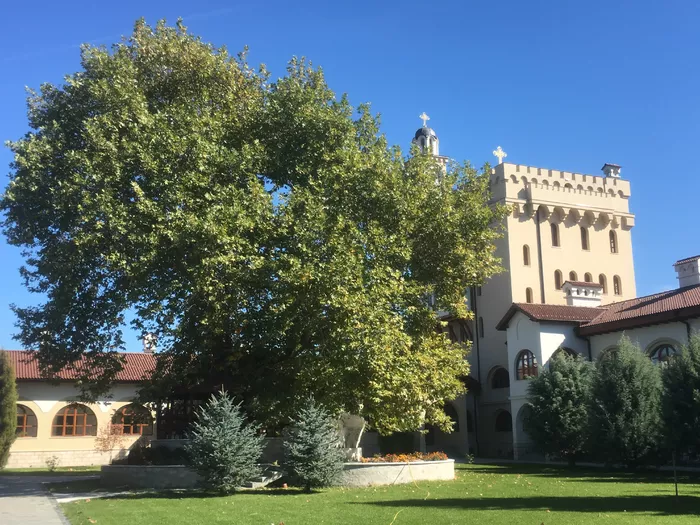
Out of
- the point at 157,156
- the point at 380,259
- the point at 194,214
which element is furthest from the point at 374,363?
the point at 157,156

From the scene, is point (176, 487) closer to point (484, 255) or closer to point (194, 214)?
point (194, 214)

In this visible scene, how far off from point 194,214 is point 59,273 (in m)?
5.33

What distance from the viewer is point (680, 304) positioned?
95.8 ft

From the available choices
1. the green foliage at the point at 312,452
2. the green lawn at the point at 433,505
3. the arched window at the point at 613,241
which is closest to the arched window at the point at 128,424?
the green foliage at the point at 312,452

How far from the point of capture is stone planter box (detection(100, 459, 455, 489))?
67.5 feet

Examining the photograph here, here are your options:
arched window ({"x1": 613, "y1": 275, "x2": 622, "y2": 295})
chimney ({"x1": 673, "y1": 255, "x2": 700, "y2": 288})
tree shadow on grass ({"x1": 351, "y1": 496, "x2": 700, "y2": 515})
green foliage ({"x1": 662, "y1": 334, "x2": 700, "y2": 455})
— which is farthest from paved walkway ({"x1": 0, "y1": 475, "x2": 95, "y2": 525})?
arched window ({"x1": 613, "y1": 275, "x2": 622, "y2": 295})

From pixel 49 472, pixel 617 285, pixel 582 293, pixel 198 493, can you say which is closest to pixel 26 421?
pixel 49 472

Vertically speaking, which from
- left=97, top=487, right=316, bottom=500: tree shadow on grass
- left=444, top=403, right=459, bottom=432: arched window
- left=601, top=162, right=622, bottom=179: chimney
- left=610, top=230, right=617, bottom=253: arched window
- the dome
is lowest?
left=97, top=487, right=316, bottom=500: tree shadow on grass

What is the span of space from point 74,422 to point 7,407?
4.91 meters

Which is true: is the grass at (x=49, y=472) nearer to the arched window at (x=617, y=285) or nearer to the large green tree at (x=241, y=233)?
the large green tree at (x=241, y=233)

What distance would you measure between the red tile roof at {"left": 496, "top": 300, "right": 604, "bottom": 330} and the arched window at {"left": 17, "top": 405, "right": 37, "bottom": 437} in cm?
2756

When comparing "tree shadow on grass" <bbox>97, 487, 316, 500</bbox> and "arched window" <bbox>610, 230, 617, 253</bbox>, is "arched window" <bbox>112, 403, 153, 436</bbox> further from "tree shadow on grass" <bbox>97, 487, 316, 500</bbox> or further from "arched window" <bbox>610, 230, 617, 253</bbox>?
"arched window" <bbox>610, 230, 617, 253</bbox>

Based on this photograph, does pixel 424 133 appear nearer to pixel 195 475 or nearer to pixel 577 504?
pixel 195 475

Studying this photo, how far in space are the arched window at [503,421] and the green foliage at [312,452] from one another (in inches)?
898
